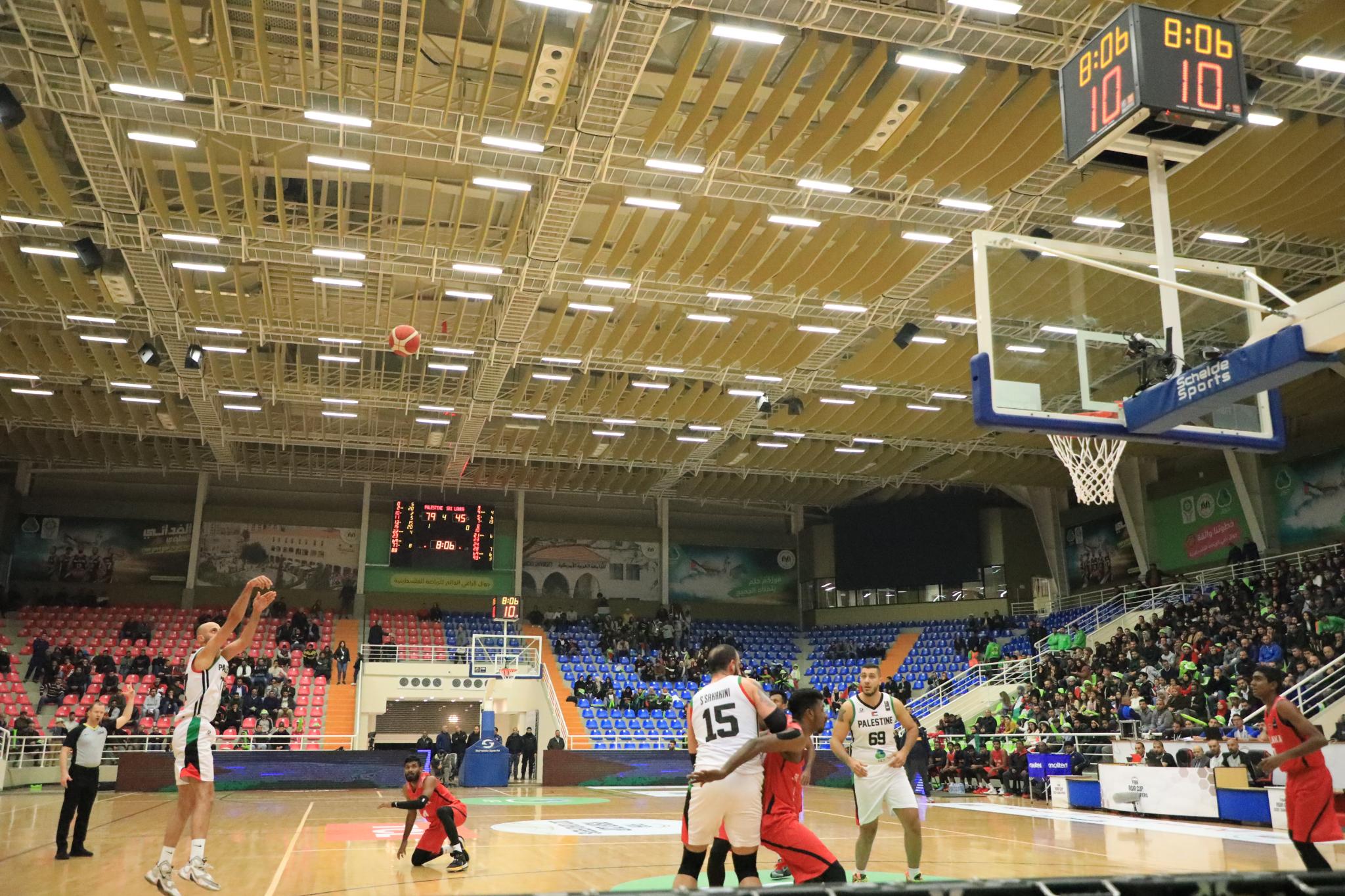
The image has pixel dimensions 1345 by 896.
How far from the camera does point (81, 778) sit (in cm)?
1037

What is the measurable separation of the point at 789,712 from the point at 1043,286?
614 cm

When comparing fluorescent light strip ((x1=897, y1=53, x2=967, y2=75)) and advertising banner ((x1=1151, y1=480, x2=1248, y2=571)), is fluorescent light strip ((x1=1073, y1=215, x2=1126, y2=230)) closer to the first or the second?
fluorescent light strip ((x1=897, y1=53, x2=967, y2=75))

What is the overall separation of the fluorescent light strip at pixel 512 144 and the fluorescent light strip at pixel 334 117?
1.57 meters

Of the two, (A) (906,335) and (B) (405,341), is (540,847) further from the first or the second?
(A) (906,335)

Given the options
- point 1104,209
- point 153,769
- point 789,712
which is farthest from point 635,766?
point 789,712

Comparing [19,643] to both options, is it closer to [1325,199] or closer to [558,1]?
[558,1]

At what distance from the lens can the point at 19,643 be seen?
3048cm

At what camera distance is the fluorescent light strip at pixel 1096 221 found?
54.3 ft

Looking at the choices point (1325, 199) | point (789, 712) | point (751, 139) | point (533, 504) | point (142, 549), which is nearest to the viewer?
point (789, 712)

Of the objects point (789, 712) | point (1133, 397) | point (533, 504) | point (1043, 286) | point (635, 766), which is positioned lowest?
point (635, 766)

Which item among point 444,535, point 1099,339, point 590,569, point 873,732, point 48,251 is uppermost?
point 48,251

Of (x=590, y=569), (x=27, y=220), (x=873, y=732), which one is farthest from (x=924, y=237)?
(x=590, y=569)

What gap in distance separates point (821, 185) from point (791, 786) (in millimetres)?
11273

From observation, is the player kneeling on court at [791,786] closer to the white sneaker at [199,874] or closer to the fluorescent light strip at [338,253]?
the white sneaker at [199,874]
